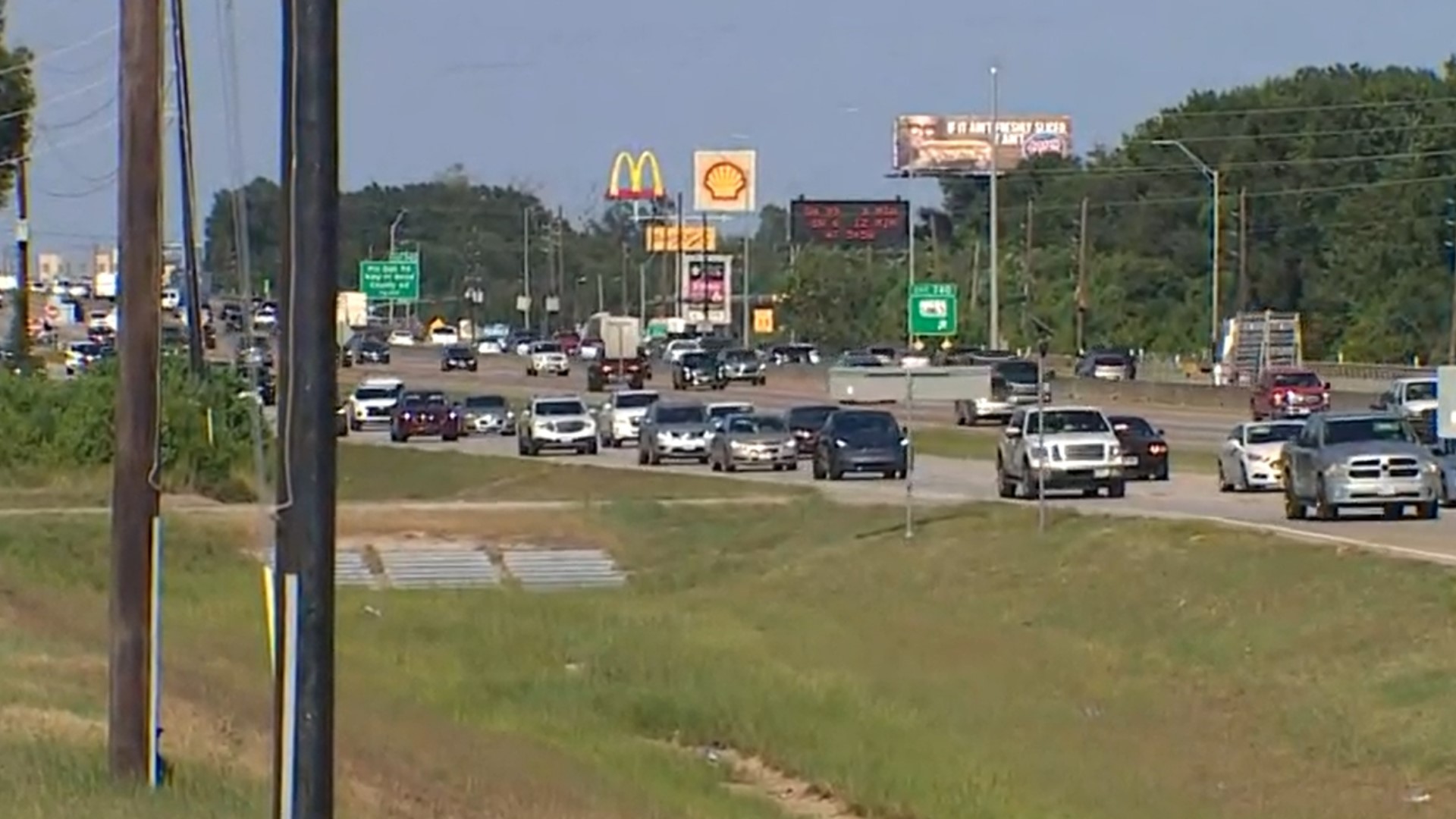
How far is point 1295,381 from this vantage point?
80312 mm

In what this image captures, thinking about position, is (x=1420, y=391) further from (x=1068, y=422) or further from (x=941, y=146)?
(x=941, y=146)

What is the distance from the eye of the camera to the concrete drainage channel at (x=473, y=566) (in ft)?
159

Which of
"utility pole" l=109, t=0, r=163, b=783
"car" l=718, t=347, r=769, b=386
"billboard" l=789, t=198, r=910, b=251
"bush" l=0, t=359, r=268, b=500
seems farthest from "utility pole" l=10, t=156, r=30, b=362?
"billboard" l=789, t=198, r=910, b=251

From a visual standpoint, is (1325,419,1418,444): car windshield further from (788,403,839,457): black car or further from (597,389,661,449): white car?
(597,389,661,449): white car

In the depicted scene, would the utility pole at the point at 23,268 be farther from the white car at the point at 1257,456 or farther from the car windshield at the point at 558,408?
the white car at the point at 1257,456

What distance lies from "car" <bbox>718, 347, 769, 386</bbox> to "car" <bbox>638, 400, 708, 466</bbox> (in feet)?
126

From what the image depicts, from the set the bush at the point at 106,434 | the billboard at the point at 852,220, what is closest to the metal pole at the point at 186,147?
the bush at the point at 106,434

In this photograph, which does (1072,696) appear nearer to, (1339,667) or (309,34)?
(1339,667)

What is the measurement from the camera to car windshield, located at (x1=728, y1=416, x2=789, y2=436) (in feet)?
225

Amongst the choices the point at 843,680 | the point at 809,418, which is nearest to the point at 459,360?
the point at 809,418

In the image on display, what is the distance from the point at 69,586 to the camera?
136ft

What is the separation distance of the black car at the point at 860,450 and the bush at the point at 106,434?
13.4 m

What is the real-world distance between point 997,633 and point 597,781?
1633 centimetres

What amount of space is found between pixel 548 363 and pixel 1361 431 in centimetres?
8765
